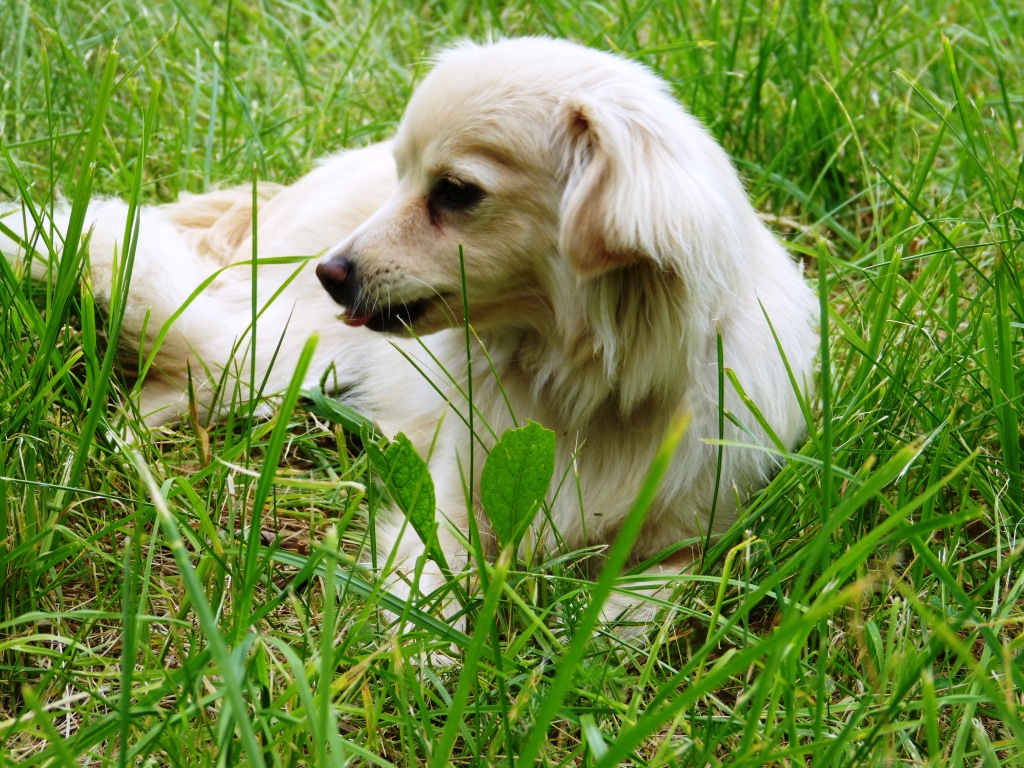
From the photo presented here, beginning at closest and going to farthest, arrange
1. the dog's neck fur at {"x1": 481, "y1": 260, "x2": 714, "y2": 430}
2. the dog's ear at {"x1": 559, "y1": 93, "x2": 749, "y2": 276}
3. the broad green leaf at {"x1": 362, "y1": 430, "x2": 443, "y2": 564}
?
the broad green leaf at {"x1": 362, "y1": 430, "x2": 443, "y2": 564} < the dog's ear at {"x1": 559, "y1": 93, "x2": 749, "y2": 276} < the dog's neck fur at {"x1": 481, "y1": 260, "x2": 714, "y2": 430}

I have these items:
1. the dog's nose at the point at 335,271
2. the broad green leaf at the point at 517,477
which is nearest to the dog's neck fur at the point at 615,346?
the dog's nose at the point at 335,271

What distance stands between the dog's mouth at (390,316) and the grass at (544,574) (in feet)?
0.71

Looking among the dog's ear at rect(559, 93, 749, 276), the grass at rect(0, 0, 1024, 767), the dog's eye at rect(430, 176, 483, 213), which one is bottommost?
the grass at rect(0, 0, 1024, 767)

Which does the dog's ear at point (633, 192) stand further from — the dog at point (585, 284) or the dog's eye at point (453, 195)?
the dog's eye at point (453, 195)

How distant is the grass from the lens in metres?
1.08

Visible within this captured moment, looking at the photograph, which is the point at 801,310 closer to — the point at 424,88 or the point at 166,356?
the point at 424,88

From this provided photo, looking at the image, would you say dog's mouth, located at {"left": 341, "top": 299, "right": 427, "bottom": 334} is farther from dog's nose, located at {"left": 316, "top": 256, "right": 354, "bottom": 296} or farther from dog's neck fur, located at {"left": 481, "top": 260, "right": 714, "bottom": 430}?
dog's neck fur, located at {"left": 481, "top": 260, "right": 714, "bottom": 430}

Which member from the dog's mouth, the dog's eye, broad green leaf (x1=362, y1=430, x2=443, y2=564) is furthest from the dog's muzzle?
broad green leaf (x1=362, y1=430, x2=443, y2=564)

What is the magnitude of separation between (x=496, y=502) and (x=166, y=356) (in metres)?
1.37

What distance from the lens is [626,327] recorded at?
67.4 inches

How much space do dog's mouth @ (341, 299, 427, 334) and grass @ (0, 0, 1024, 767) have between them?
0.71 ft

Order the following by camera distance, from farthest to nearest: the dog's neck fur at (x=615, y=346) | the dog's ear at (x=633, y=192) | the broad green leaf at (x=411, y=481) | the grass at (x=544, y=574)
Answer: the dog's neck fur at (x=615, y=346)
the dog's ear at (x=633, y=192)
the broad green leaf at (x=411, y=481)
the grass at (x=544, y=574)

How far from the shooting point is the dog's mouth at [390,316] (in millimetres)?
1770

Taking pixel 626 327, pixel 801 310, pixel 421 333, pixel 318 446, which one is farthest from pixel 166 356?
pixel 801 310
